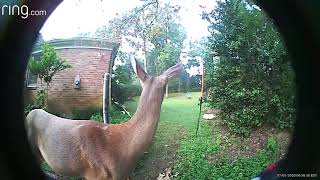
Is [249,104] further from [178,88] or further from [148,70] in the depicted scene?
[148,70]

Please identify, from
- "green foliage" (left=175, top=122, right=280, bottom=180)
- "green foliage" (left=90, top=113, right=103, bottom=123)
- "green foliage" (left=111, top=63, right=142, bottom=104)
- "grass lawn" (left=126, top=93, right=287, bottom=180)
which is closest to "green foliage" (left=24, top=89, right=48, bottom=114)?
"green foliage" (left=90, top=113, right=103, bottom=123)

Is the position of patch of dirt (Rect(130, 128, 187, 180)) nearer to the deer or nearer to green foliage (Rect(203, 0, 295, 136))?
the deer

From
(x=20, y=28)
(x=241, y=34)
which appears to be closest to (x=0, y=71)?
(x=20, y=28)

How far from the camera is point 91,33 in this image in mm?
2662

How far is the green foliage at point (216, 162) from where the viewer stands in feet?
8.66

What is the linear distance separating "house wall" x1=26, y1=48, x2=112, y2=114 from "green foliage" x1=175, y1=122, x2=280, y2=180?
2.18ft

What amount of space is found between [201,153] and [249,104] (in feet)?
1.49

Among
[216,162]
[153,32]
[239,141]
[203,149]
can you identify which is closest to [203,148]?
[203,149]

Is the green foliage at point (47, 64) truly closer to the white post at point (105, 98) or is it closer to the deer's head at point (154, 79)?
the white post at point (105, 98)

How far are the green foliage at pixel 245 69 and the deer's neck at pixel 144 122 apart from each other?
375 millimetres

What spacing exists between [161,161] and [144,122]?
0.29m

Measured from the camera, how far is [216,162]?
2656 mm

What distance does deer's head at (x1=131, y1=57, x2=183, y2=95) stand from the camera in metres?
2.62
